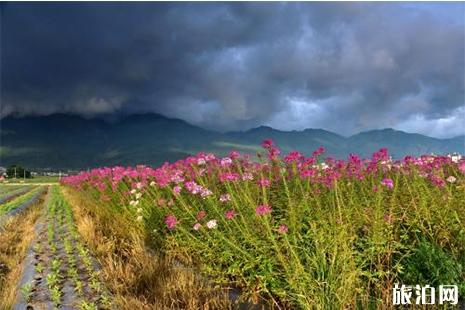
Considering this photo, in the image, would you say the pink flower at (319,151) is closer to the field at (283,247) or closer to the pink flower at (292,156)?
the field at (283,247)

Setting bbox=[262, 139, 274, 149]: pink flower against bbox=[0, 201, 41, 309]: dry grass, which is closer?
bbox=[262, 139, 274, 149]: pink flower

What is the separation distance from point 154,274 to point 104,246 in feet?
6.73

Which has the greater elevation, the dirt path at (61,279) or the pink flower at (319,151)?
the pink flower at (319,151)

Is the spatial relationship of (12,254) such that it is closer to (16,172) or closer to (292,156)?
(292,156)

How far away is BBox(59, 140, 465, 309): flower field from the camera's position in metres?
4.27

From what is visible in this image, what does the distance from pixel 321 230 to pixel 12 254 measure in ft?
21.2

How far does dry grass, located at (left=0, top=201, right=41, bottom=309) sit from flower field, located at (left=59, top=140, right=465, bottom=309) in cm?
200

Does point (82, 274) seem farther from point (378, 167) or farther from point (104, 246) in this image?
point (378, 167)

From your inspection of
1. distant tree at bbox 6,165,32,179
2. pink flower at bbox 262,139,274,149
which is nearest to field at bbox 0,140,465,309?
pink flower at bbox 262,139,274,149

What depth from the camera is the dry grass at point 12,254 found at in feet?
18.2

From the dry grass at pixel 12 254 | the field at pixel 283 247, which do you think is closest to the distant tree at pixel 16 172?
the dry grass at pixel 12 254

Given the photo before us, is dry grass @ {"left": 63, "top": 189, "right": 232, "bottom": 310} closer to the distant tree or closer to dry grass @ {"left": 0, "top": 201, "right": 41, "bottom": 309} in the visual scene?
dry grass @ {"left": 0, "top": 201, "right": 41, "bottom": 309}

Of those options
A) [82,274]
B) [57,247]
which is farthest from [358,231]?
[57,247]

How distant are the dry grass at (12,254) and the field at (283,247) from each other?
6 cm
